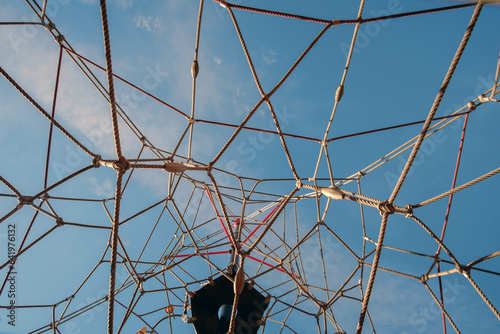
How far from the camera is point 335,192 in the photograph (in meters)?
6.39

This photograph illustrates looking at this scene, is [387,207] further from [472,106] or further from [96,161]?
[96,161]

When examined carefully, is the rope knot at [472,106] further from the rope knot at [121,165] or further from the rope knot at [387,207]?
the rope knot at [121,165]

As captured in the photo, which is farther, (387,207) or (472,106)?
(472,106)

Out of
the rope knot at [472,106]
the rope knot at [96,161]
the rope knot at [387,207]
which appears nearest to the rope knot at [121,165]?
the rope knot at [96,161]

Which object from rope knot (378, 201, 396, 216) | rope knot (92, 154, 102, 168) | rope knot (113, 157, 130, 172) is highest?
rope knot (92, 154, 102, 168)

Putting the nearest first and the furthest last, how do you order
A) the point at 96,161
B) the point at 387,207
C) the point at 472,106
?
the point at 387,207
the point at 96,161
the point at 472,106

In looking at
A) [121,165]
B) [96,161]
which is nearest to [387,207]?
[121,165]

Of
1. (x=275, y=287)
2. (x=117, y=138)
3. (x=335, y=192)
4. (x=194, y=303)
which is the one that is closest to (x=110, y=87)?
(x=117, y=138)

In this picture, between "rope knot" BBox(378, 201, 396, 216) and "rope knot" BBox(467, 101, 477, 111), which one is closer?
"rope knot" BBox(378, 201, 396, 216)

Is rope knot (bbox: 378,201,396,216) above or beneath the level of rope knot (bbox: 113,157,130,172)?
beneath

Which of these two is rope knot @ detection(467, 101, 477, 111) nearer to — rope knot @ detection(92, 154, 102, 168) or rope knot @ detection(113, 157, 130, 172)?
rope knot @ detection(113, 157, 130, 172)

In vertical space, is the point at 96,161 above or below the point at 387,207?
above

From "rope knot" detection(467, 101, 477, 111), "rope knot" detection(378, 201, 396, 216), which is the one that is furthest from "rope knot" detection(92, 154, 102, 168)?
"rope knot" detection(467, 101, 477, 111)

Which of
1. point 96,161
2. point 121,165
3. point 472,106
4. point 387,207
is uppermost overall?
point 472,106
